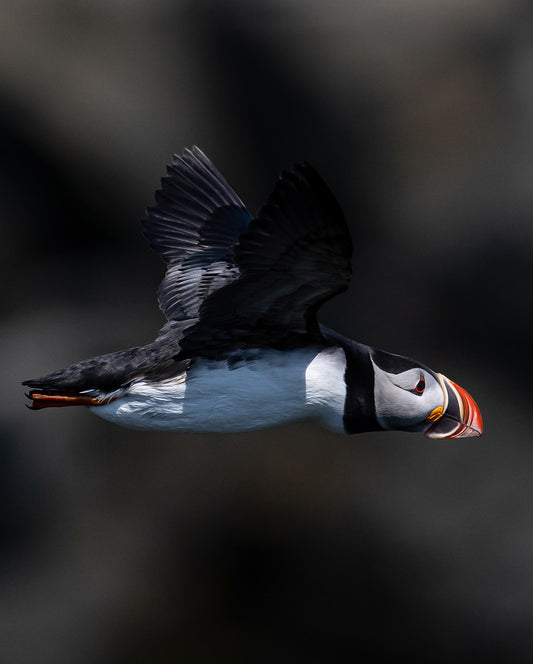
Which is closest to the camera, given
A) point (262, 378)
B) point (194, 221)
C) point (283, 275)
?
point (283, 275)

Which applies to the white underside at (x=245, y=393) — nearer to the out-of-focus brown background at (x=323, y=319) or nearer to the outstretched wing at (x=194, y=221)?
the outstretched wing at (x=194, y=221)

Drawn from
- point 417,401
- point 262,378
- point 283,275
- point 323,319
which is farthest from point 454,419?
point 323,319

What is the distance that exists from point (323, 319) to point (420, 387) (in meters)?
2.02

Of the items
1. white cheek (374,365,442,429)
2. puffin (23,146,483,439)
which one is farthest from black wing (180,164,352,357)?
white cheek (374,365,442,429)

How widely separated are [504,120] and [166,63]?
57.7 inches

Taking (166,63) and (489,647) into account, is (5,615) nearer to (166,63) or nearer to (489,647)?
(489,647)

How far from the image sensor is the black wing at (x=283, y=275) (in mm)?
1381

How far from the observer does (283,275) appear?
1526 mm

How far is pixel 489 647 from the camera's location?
3.78m

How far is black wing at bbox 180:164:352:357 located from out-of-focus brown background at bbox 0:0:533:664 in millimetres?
2089

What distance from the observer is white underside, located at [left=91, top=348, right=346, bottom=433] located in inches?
66.9

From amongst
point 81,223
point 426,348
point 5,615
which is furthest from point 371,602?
point 81,223

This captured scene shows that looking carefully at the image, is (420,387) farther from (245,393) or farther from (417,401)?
(245,393)

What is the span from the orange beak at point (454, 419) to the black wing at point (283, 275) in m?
0.29
